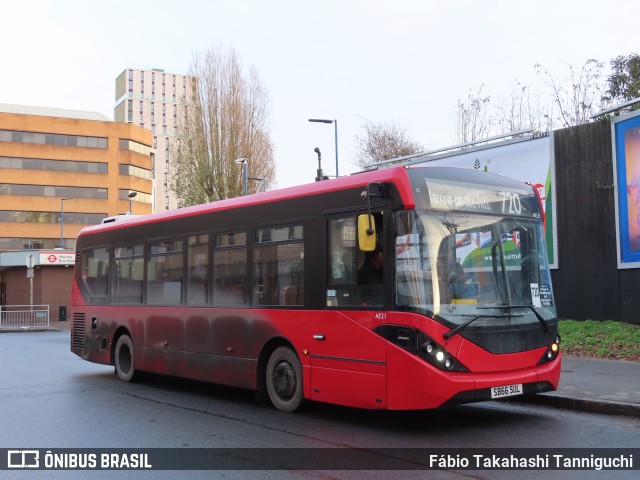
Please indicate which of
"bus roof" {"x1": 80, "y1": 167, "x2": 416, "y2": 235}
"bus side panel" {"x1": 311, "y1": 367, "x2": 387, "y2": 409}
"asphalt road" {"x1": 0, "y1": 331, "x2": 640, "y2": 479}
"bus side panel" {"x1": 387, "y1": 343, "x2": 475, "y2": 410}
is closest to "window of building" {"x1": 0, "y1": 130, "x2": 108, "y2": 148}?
"bus roof" {"x1": 80, "y1": 167, "x2": 416, "y2": 235}

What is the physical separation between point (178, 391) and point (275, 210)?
4.19 metres

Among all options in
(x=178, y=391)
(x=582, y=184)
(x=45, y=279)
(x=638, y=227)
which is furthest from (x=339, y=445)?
(x=45, y=279)

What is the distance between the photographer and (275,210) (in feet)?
32.3

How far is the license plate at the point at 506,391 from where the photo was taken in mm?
7688

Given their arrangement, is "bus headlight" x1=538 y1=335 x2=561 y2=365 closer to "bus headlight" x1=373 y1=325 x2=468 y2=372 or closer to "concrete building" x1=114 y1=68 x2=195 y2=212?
"bus headlight" x1=373 y1=325 x2=468 y2=372

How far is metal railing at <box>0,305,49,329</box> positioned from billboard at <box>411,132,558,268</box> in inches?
1060

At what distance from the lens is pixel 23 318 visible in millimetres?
→ 37250

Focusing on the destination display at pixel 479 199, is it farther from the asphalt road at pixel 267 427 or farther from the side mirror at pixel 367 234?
the asphalt road at pixel 267 427

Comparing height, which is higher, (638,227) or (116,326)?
(638,227)

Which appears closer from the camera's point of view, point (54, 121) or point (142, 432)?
point (142, 432)

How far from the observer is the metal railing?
36.6 meters

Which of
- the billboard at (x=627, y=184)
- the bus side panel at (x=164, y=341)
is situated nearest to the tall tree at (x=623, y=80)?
the billboard at (x=627, y=184)

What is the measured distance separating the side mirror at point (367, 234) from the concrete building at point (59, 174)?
71869 millimetres

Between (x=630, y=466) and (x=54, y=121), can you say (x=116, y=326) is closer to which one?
(x=630, y=466)
